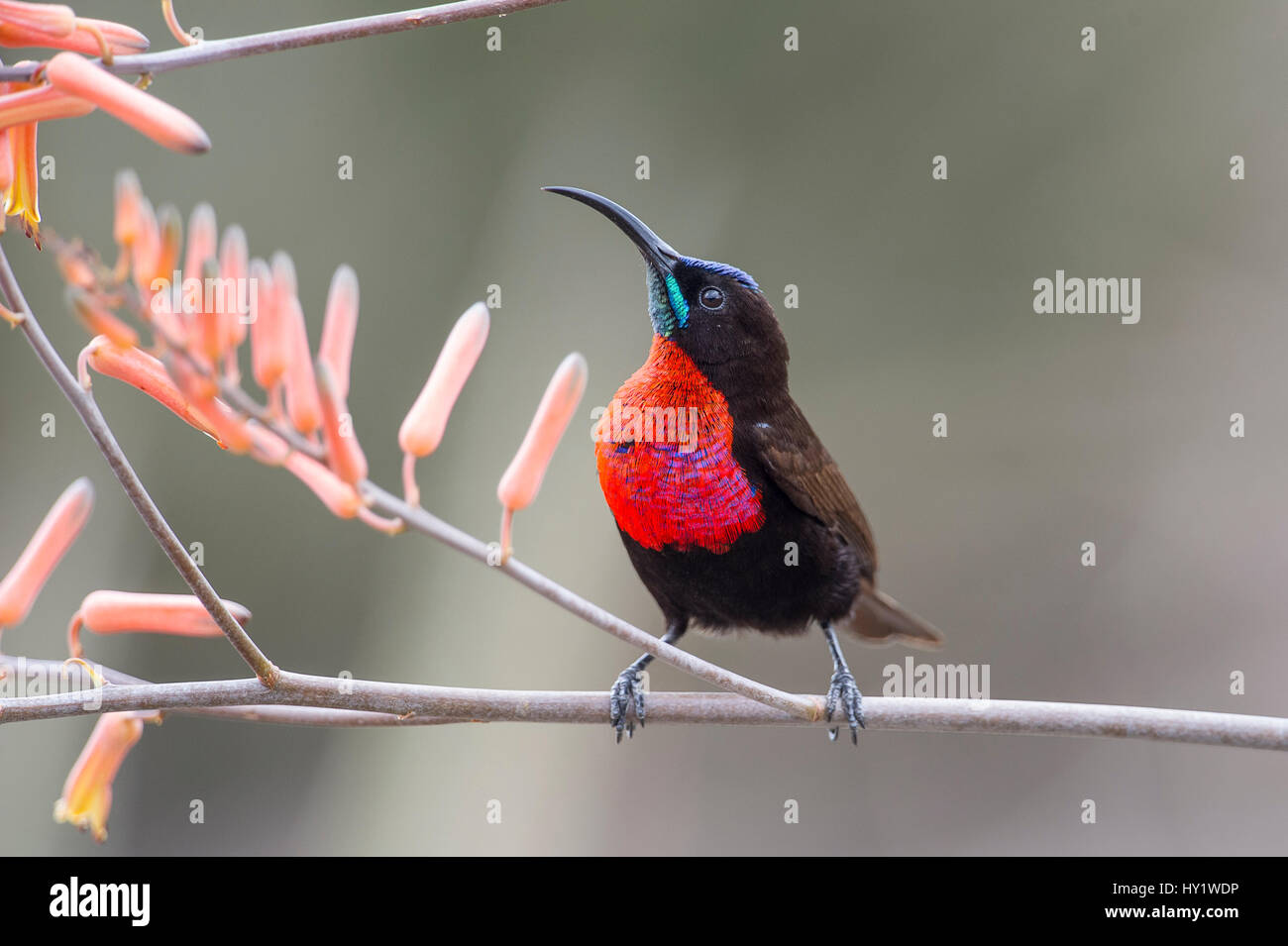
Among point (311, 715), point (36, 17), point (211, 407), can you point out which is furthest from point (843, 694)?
point (36, 17)

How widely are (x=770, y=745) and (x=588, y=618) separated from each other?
16.1ft

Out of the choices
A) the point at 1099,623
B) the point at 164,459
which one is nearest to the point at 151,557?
the point at 164,459

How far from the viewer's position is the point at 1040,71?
5.88 metres

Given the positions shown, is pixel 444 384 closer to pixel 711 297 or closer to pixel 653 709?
pixel 653 709

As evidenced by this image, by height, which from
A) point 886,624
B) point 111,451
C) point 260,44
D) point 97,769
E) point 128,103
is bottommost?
point 97,769

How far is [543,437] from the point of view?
1.15m

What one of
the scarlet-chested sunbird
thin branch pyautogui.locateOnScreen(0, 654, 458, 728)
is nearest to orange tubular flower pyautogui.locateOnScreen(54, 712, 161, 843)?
thin branch pyautogui.locateOnScreen(0, 654, 458, 728)

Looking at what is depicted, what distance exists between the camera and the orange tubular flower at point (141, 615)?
143 centimetres

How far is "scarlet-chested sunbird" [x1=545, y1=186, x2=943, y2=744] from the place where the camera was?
2621 millimetres

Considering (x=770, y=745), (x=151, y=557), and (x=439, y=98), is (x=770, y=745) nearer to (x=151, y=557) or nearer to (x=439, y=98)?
(x=151, y=557)

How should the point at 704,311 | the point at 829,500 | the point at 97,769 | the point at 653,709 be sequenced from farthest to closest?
the point at 829,500 < the point at 704,311 < the point at 653,709 < the point at 97,769

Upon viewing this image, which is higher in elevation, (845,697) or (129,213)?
(129,213)

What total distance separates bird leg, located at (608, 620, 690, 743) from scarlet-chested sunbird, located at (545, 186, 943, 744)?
0.01 meters

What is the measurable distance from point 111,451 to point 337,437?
0.32 metres
